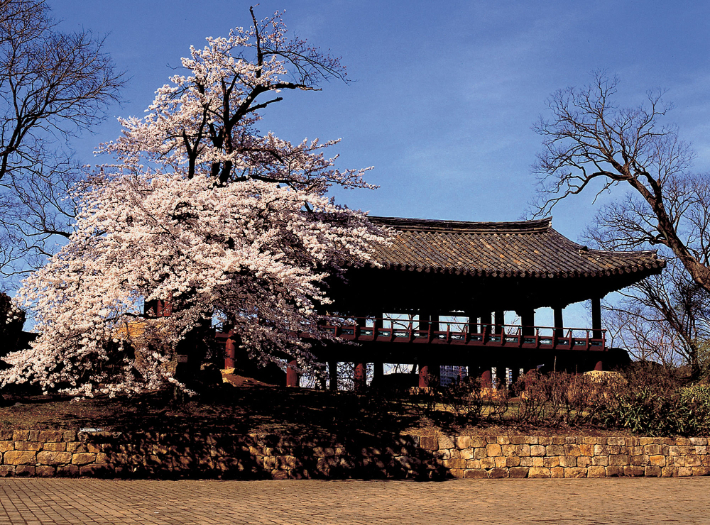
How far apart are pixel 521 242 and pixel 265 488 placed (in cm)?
1817

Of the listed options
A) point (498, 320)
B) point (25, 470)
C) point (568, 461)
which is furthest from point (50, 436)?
point (498, 320)

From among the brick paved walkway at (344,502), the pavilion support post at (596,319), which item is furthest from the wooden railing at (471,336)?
the brick paved walkway at (344,502)

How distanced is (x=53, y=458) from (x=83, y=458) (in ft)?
1.98

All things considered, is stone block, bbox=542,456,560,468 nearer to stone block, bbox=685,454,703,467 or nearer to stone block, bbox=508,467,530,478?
stone block, bbox=508,467,530,478

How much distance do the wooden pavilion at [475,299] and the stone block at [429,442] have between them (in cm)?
790

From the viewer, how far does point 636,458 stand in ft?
51.9

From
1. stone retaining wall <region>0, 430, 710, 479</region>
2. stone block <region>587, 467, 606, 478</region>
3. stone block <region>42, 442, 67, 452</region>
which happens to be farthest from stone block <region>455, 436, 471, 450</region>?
stone block <region>42, 442, 67, 452</region>

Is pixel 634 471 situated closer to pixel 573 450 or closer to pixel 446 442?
pixel 573 450

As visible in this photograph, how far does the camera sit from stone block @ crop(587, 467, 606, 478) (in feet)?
50.3

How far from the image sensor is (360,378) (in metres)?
20.9

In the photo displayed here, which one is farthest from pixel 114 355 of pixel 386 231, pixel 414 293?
pixel 414 293

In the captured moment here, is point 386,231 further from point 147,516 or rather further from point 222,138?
point 147,516

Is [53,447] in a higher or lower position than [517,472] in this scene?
higher

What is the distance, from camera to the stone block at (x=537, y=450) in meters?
15.1
